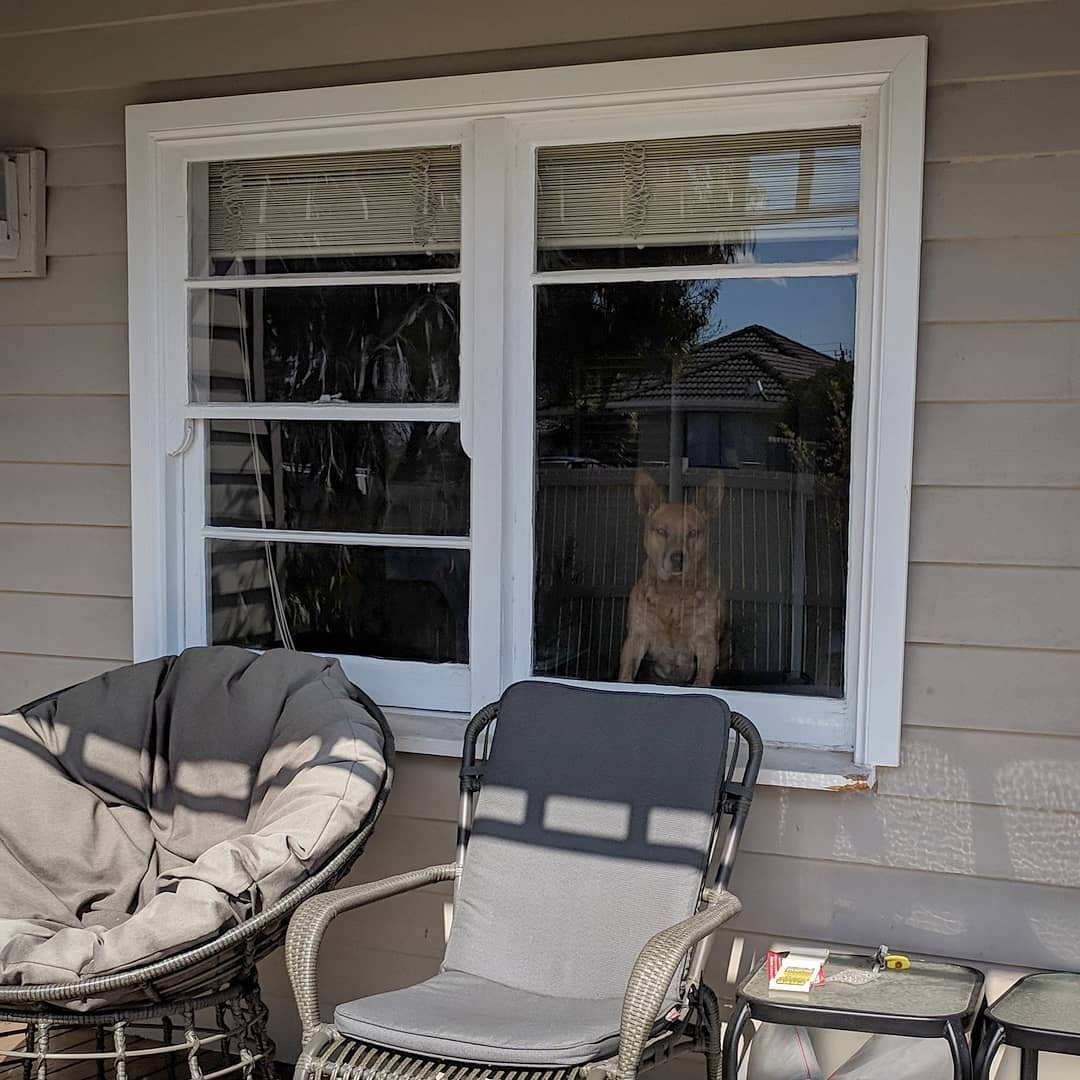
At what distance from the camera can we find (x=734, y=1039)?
223cm

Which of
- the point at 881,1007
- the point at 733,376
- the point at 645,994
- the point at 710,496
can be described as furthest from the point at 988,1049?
the point at 733,376

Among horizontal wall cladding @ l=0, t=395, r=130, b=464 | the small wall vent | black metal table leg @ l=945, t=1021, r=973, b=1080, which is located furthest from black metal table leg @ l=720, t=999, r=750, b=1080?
the small wall vent

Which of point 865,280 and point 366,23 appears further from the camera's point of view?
point 366,23

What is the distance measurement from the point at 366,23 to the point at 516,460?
106 centimetres

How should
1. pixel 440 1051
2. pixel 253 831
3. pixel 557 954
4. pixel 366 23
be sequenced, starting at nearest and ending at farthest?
1. pixel 440 1051
2. pixel 557 954
3. pixel 253 831
4. pixel 366 23

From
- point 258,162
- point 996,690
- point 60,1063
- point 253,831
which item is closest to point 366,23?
point 258,162

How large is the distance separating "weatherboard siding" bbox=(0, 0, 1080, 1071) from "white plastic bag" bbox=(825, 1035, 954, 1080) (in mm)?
377

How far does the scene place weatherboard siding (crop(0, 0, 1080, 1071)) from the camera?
8.25ft

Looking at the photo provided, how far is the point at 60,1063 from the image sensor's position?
3.08 metres

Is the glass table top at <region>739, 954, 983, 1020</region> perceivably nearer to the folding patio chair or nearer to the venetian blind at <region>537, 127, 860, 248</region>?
the folding patio chair

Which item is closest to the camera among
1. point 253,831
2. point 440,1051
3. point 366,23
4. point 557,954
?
point 440,1051

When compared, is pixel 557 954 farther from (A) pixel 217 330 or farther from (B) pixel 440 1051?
(A) pixel 217 330

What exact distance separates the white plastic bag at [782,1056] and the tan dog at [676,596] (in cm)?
79

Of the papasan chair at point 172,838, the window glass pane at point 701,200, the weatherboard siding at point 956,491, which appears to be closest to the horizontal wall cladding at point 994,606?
the weatherboard siding at point 956,491
